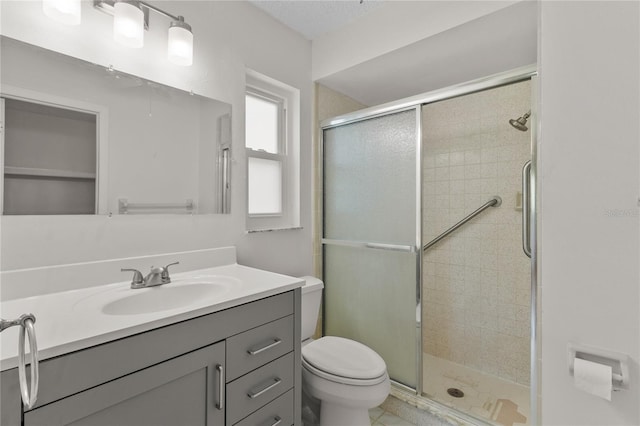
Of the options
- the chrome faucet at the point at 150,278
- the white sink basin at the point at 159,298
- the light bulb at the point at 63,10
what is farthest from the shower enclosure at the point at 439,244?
the light bulb at the point at 63,10

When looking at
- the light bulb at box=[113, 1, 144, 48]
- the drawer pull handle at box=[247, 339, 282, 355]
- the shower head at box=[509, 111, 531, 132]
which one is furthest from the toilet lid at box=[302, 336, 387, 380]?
the light bulb at box=[113, 1, 144, 48]

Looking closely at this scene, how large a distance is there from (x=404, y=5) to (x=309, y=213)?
1.32 m

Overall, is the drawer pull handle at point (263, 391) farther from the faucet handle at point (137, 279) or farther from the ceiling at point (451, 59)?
the ceiling at point (451, 59)

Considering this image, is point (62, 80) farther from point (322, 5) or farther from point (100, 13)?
point (322, 5)

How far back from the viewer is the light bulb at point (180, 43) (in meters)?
1.31

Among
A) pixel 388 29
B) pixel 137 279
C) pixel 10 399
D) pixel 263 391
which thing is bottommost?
pixel 263 391

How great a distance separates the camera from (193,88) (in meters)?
1.44

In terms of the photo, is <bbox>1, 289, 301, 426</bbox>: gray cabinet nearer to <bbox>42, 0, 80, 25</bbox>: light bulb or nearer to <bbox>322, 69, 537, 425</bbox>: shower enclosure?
<bbox>322, 69, 537, 425</bbox>: shower enclosure

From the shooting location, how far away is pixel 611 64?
77 cm

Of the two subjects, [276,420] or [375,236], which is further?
[375,236]

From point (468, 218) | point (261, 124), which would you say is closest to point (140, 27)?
point (261, 124)

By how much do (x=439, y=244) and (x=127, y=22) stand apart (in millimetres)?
2256

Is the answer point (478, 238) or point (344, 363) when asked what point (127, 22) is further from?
point (478, 238)

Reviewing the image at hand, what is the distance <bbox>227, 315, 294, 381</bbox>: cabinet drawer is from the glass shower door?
0.80 m
